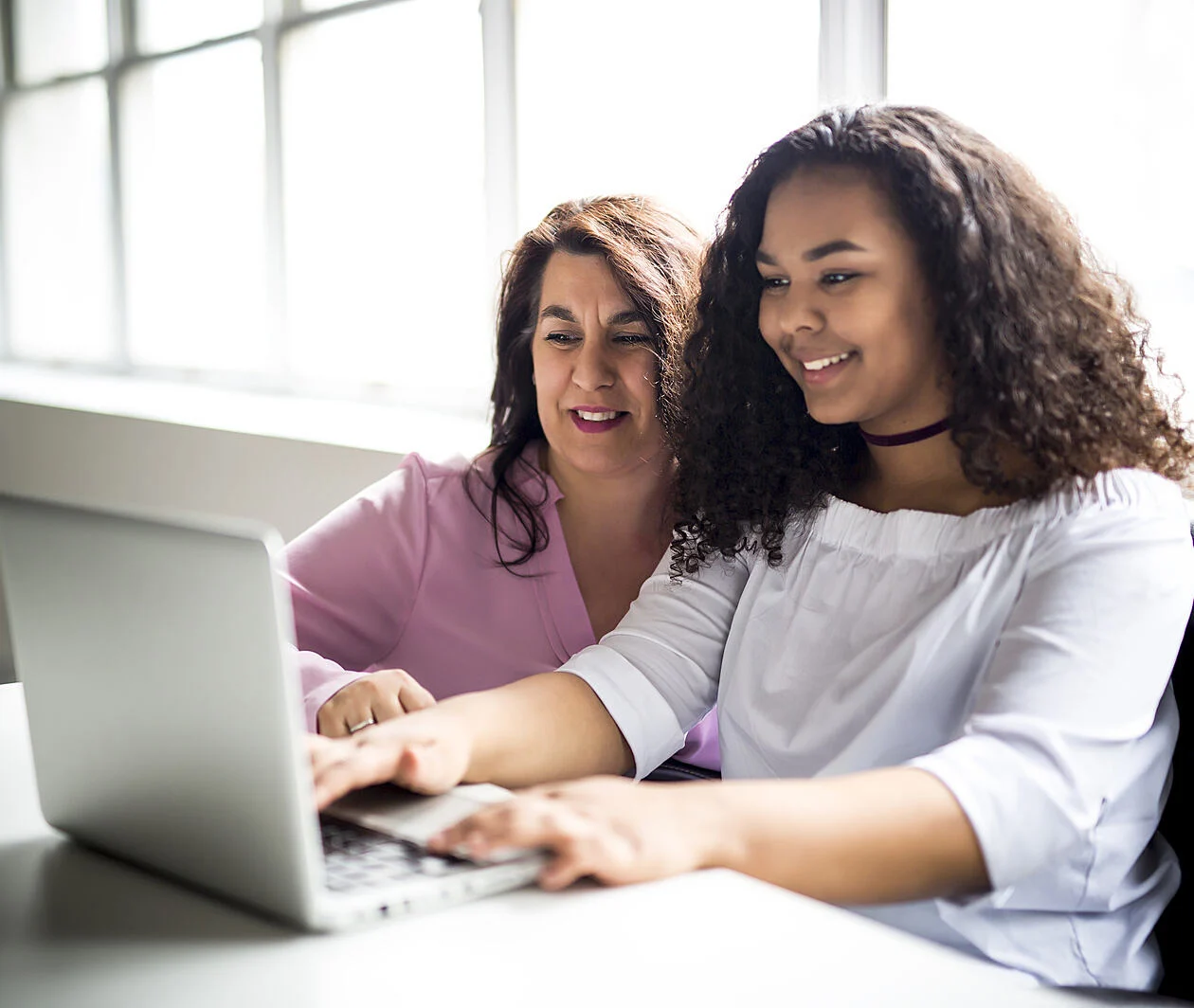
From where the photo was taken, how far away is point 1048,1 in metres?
2.03

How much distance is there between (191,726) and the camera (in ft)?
2.59

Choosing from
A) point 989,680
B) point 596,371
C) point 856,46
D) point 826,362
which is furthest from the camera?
point 856,46

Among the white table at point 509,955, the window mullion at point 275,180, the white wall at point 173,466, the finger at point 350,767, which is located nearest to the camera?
the white table at point 509,955

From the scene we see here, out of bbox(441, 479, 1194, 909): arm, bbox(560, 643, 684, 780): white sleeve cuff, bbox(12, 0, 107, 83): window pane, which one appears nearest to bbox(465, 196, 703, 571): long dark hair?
bbox(560, 643, 684, 780): white sleeve cuff

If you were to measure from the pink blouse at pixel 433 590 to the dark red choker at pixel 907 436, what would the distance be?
555mm

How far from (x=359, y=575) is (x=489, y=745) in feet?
2.27

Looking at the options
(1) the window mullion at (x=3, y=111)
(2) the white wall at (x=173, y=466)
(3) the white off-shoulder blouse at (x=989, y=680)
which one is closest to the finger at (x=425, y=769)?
(3) the white off-shoulder blouse at (x=989, y=680)

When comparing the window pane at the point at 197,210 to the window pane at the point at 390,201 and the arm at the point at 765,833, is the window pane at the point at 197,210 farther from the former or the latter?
the arm at the point at 765,833

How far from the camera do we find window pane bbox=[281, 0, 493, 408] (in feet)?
10.9

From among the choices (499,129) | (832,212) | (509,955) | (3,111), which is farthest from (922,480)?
(3,111)

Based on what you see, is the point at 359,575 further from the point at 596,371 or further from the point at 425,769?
the point at 425,769

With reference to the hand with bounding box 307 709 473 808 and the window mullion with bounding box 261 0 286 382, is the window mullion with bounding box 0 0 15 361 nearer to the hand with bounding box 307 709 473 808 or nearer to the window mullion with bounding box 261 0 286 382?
the window mullion with bounding box 261 0 286 382

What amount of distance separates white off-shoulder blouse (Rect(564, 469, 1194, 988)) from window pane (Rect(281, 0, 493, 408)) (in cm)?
196

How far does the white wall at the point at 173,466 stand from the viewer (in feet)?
9.82
